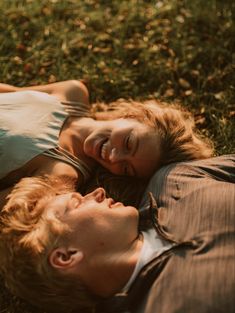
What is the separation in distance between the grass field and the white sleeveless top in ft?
3.02

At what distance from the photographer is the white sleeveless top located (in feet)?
11.2

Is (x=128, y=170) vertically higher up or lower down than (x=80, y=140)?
lower down

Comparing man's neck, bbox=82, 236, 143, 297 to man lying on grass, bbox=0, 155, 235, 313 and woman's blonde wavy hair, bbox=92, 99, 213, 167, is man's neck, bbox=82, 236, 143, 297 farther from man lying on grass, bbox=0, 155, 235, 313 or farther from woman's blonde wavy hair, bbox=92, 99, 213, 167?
woman's blonde wavy hair, bbox=92, 99, 213, 167

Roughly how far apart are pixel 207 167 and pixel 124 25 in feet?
7.87

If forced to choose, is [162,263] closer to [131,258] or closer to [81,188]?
[131,258]

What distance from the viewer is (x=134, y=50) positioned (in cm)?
497

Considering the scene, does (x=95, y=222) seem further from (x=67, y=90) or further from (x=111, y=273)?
(x=67, y=90)

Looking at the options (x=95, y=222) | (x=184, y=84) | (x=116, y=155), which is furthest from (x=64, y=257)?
(x=184, y=84)

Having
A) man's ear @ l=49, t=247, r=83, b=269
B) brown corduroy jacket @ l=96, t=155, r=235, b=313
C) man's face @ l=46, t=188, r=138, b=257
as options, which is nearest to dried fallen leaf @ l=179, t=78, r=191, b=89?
brown corduroy jacket @ l=96, t=155, r=235, b=313

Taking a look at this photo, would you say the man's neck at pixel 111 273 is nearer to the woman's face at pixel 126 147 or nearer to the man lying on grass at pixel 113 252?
the man lying on grass at pixel 113 252

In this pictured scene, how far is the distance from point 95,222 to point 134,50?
262 cm

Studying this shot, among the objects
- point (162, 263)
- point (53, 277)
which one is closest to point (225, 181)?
point (162, 263)

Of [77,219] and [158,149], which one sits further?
[158,149]

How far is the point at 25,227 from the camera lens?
2912 millimetres
